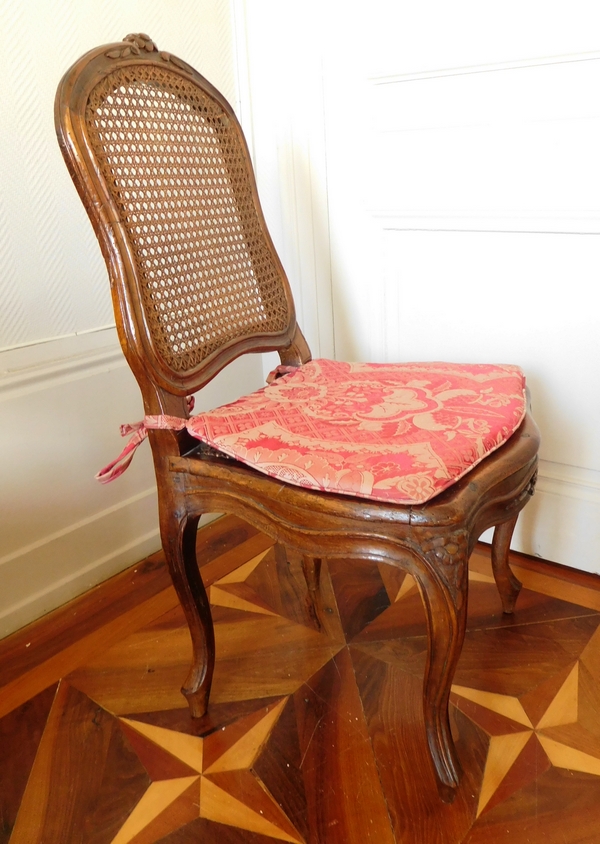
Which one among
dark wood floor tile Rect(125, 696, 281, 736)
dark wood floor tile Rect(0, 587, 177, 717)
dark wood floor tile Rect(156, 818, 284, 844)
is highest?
dark wood floor tile Rect(156, 818, 284, 844)

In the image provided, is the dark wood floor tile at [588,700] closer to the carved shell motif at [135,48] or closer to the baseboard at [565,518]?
the baseboard at [565,518]

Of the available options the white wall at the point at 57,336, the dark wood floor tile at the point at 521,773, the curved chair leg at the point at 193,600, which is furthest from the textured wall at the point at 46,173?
the dark wood floor tile at the point at 521,773

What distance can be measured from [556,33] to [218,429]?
861 millimetres

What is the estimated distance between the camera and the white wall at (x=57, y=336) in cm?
119

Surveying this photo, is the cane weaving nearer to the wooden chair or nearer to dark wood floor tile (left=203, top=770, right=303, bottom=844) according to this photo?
the wooden chair

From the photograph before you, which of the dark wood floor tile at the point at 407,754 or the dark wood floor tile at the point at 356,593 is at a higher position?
the dark wood floor tile at the point at 407,754

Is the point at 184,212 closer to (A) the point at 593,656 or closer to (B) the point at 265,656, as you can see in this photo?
(B) the point at 265,656

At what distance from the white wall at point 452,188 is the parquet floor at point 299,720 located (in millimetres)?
330

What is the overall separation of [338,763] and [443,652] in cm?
30

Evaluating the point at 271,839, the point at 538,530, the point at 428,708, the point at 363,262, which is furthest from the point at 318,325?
the point at 271,839

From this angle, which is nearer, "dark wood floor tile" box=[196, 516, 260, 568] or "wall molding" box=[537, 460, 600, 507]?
"wall molding" box=[537, 460, 600, 507]

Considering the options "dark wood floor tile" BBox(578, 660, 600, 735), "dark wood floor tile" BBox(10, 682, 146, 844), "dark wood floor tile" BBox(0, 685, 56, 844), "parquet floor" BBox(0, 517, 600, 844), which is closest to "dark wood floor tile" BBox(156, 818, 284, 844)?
"parquet floor" BBox(0, 517, 600, 844)

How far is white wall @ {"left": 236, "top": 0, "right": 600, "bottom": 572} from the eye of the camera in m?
1.17

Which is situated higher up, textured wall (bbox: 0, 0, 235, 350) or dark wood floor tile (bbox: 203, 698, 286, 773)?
textured wall (bbox: 0, 0, 235, 350)
